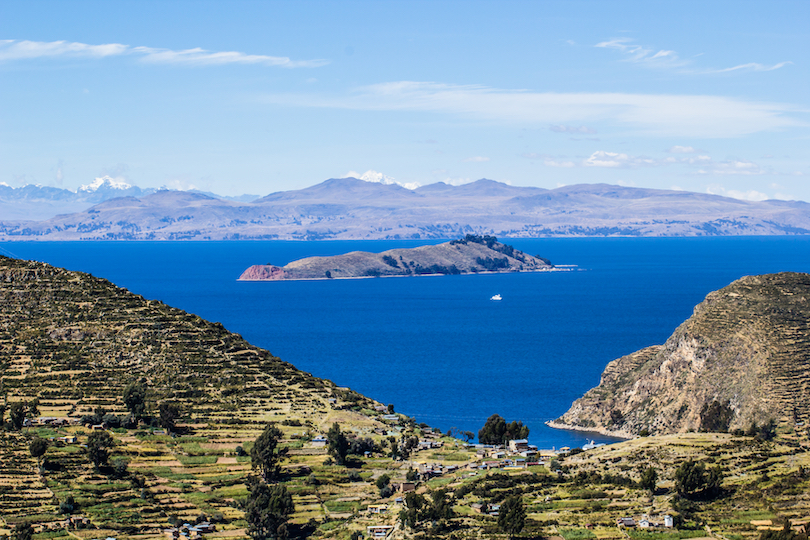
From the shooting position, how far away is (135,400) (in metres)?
77.6

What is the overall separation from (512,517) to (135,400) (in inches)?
1338

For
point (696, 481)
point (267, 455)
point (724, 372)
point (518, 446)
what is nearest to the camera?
point (696, 481)

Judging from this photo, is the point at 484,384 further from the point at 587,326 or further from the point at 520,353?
the point at 587,326

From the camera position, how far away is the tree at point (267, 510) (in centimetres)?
6069

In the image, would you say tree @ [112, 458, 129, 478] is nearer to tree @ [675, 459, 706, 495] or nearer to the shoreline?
tree @ [675, 459, 706, 495]

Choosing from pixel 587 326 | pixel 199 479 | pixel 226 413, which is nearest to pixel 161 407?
pixel 226 413

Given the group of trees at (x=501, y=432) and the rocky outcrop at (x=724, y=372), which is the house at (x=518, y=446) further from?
the rocky outcrop at (x=724, y=372)

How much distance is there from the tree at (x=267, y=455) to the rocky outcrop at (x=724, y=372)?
1744 inches

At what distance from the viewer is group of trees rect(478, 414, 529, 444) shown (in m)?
83.1

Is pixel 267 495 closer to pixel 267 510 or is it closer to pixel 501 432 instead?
pixel 267 510

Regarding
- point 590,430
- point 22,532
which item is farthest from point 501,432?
point 22,532

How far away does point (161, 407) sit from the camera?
77250mm

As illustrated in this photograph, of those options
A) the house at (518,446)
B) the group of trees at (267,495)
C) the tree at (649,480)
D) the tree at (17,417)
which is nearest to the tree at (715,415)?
the house at (518,446)

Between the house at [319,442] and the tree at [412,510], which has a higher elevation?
the house at [319,442]
